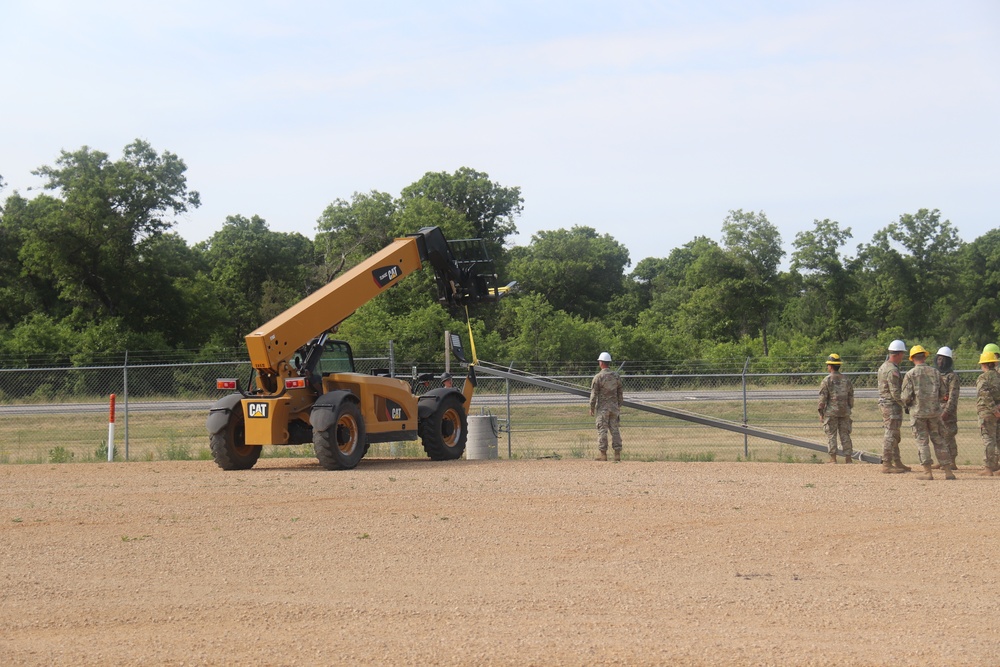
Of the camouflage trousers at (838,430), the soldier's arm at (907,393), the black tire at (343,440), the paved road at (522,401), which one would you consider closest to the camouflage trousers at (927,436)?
→ the soldier's arm at (907,393)

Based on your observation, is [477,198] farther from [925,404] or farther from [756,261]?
[925,404]

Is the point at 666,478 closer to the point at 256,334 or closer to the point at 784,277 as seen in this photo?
the point at 256,334

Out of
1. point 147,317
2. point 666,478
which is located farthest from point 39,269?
point 666,478

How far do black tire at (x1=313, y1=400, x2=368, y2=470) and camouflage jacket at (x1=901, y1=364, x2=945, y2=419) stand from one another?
7582mm

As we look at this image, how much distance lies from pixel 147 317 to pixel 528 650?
3856cm

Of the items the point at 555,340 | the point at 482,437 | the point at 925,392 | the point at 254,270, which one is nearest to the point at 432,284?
the point at 555,340

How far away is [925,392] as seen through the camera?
44.3ft

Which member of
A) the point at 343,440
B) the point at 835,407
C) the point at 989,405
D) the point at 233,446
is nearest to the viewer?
the point at 989,405

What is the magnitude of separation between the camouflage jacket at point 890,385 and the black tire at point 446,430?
6.66 metres

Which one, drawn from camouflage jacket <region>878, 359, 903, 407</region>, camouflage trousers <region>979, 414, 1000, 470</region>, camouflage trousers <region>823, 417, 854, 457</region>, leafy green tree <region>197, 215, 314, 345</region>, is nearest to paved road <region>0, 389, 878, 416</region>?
camouflage trousers <region>823, 417, 854, 457</region>

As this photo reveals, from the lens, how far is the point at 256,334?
1474cm

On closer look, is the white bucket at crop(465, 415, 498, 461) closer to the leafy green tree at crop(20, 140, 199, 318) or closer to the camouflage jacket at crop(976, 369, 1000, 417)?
the camouflage jacket at crop(976, 369, 1000, 417)

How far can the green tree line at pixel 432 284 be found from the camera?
38094mm

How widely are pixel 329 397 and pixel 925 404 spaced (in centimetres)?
804
